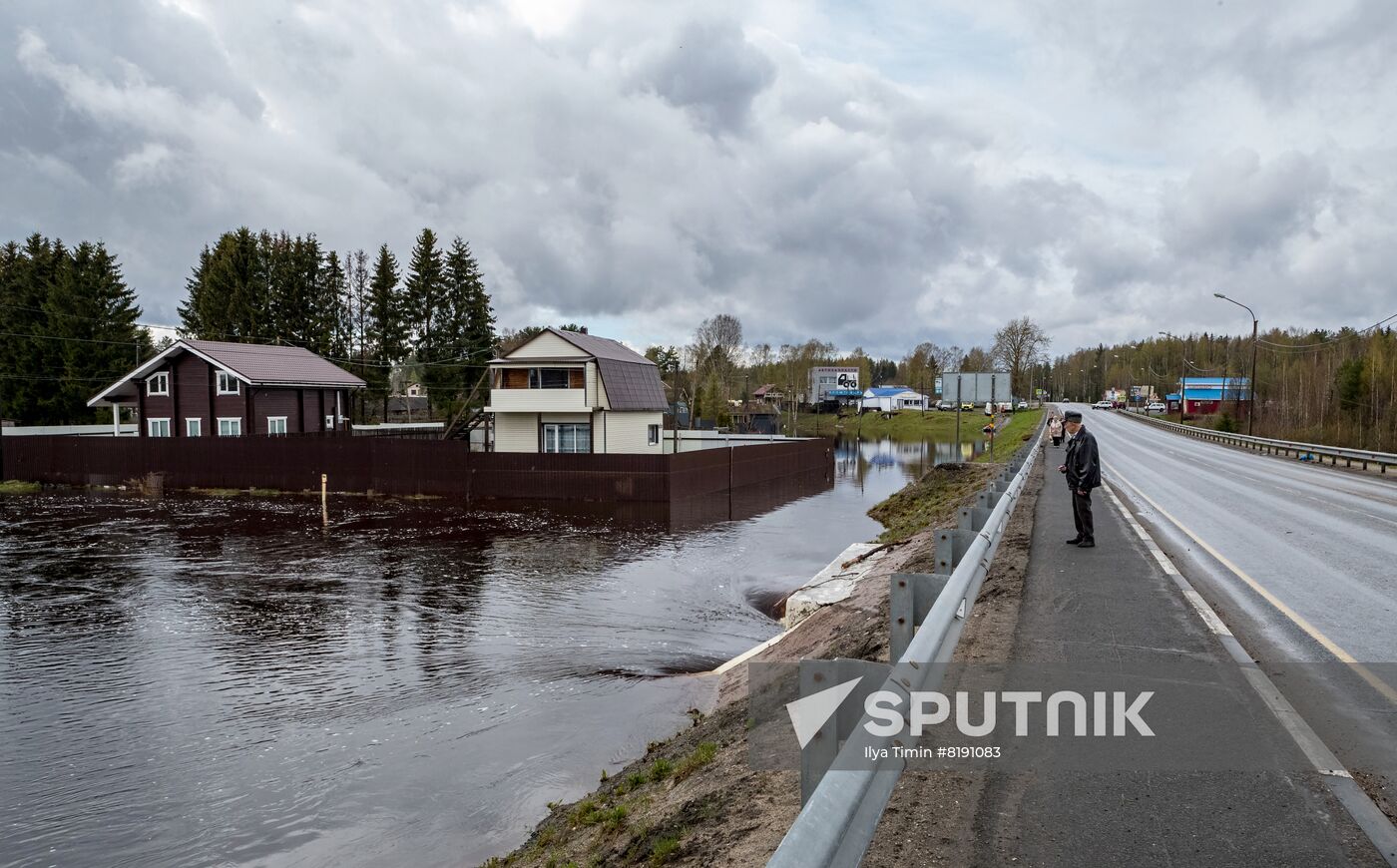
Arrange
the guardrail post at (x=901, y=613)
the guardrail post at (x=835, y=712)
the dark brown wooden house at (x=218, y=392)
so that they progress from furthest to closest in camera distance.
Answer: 1. the dark brown wooden house at (x=218, y=392)
2. the guardrail post at (x=901, y=613)
3. the guardrail post at (x=835, y=712)

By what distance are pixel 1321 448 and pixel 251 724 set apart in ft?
116

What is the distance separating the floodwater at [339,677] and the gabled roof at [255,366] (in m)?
17.7

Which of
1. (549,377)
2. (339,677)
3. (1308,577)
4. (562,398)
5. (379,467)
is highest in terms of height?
(549,377)

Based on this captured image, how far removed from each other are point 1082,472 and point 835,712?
9770 mm

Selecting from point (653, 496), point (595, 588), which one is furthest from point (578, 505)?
point (595, 588)

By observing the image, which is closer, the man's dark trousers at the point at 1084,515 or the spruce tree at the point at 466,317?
the man's dark trousers at the point at 1084,515

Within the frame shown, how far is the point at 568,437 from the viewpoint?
131 feet

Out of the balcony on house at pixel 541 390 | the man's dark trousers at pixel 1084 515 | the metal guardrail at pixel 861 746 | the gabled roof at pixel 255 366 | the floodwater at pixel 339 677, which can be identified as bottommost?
the floodwater at pixel 339 677

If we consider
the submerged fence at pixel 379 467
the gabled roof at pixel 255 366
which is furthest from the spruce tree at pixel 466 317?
the submerged fence at pixel 379 467

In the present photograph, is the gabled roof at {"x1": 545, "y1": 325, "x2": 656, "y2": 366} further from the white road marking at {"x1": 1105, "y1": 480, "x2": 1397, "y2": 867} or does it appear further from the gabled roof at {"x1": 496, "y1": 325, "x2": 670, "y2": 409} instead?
the white road marking at {"x1": 1105, "y1": 480, "x2": 1397, "y2": 867}

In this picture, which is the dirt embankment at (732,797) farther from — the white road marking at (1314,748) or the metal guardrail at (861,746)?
the white road marking at (1314,748)

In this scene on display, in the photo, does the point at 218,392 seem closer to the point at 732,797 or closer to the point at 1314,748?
the point at 732,797

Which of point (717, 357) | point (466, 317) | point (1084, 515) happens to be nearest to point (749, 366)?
point (717, 357)

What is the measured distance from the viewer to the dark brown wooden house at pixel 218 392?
41.7 metres
